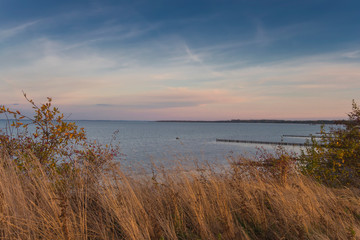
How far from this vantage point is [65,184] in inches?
189

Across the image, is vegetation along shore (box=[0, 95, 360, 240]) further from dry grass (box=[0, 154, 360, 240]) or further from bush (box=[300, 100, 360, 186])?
bush (box=[300, 100, 360, 186])

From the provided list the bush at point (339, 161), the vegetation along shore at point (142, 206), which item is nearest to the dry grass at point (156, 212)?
the vegetation along shore at point (142, 206)

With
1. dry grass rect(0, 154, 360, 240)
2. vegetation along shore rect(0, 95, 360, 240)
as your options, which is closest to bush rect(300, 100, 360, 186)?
vegetation along shore rect(0, 95, 360, 240)

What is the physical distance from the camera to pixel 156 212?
4445 mm

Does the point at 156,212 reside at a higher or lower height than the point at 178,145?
higher

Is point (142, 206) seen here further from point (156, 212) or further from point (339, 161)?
point (339, 161)

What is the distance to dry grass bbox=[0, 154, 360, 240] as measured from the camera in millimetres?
3535

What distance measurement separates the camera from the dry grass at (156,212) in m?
3.54

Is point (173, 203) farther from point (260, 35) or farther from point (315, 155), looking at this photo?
point (260, 35)

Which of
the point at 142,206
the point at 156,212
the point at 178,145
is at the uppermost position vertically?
the point at 142,206

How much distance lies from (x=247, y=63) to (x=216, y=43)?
3.41 metres

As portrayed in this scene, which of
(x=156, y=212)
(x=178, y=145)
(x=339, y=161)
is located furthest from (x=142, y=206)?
(x=178, y=145)

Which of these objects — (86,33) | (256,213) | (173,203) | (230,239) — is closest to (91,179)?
(173,203)

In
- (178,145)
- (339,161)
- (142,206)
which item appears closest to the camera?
(142,206)
